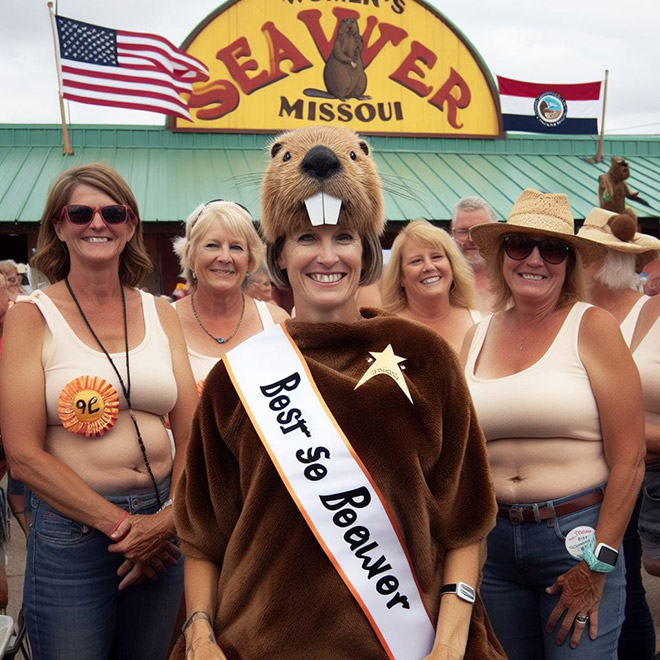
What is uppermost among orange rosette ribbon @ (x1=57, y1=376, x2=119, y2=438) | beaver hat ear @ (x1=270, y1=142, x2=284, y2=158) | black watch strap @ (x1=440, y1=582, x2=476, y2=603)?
beaver hat ear @ (x1=270, y1=142, x2=284, y2=158)

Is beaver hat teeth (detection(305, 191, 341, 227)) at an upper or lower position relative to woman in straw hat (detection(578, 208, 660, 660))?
upper

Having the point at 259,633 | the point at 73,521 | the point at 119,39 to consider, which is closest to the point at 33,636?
the point at 73,521

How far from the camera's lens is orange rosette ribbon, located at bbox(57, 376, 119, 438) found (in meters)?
2.48

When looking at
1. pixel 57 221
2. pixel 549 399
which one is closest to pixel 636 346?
pixel 549 399

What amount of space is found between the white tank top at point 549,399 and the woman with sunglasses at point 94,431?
1.08 m

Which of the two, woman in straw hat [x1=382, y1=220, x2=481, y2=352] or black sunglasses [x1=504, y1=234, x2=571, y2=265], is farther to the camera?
woman in straw hat [x1=382, y1=220, x2=481, y2=352]

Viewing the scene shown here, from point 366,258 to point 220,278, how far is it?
1.63m

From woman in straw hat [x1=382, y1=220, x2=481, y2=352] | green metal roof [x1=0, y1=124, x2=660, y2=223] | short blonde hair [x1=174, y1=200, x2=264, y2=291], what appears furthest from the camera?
green metal roof [x1=0, y1=124, x2=660, y2=223]

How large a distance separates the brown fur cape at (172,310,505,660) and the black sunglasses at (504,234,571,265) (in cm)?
89

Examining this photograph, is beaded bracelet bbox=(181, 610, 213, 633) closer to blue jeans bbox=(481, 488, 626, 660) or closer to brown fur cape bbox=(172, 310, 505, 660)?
brown fur cape bbox=(172, 310, 505, 660)

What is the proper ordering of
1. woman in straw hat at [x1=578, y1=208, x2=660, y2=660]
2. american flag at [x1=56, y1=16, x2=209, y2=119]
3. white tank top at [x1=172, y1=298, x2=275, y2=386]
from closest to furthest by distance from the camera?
woman in straw hat at [x1=578, y1=208, x2=660, y2=660] → white tank top at [x1=172, y1=298, x2=275, y2=386] → american flag at [x1=56, y1=16, x2=209, y2=119]

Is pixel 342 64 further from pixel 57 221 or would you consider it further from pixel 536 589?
pixel 536 589

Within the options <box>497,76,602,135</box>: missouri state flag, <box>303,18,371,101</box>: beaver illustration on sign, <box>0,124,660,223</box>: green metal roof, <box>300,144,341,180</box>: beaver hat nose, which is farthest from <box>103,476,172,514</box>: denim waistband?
<box>497,76,602,135</box>: missouri state flag

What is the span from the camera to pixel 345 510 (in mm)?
1937
